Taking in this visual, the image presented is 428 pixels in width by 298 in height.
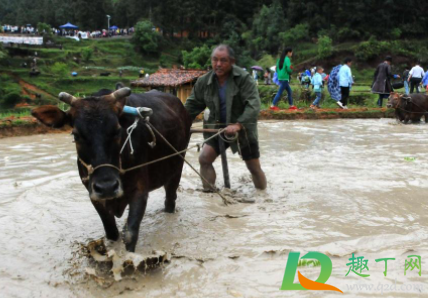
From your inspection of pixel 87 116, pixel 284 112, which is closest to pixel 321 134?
pixel 284 112

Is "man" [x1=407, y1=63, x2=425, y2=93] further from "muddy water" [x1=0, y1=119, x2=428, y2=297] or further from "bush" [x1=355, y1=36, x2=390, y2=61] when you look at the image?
"bush" [x1=355, y1=36, x2=390, y2=61]

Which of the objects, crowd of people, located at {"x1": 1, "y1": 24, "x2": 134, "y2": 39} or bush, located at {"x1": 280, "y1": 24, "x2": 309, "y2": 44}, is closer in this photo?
bush, located at {"x1": 280, "y1": 24, "x2": 309, "y2": 44}

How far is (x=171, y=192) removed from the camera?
5.50 meters

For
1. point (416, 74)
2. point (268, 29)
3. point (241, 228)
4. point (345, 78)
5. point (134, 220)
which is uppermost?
point (268, 29)

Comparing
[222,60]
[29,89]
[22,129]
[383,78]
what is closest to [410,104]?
[383,78]

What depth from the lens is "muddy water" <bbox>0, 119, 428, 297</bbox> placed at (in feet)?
11.9

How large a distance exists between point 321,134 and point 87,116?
29.6 ft

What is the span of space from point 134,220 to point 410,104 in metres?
11.9

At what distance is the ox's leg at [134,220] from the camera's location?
391cm

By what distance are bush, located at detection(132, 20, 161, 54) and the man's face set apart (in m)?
61.2

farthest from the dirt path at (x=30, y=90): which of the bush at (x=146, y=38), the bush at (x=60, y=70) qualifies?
the bush at (x=146, y=38)

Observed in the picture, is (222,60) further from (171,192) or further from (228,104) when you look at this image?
(171,192)

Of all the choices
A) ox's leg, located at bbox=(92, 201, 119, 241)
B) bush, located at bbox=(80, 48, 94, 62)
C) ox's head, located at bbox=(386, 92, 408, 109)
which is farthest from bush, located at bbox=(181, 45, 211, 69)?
ox's leg, located at bbox=(92, 201, 119, 241)

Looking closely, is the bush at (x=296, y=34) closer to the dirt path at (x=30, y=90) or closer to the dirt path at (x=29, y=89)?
the dirt path at (x=29, y=89)
